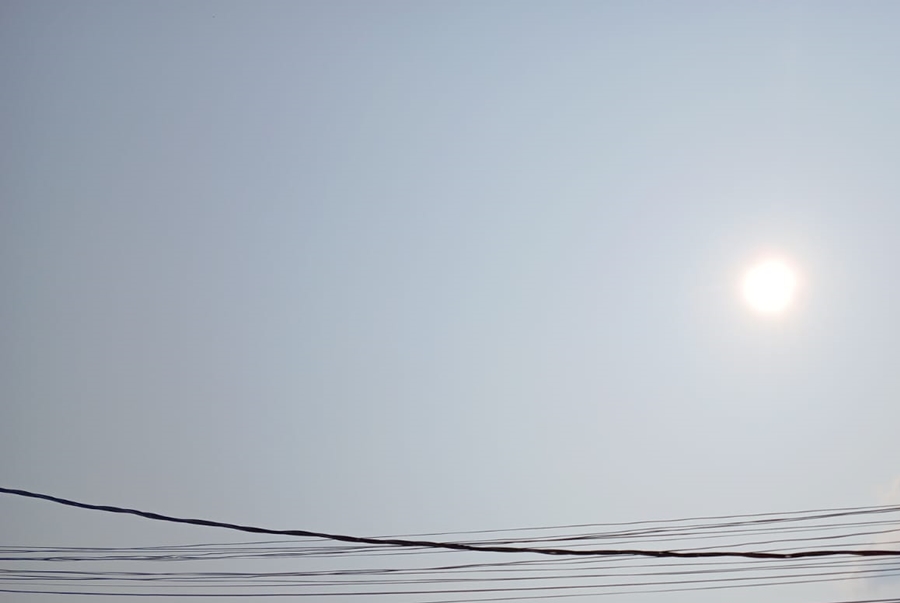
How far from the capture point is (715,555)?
419 inches

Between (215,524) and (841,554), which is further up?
(215,524)

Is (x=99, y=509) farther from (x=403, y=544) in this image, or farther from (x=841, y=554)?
(x=841, y=554)

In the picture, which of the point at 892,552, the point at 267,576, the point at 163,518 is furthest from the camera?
the point at 267,576

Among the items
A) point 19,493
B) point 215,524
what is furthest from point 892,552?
point 19,493

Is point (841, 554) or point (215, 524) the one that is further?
point (215, 524)

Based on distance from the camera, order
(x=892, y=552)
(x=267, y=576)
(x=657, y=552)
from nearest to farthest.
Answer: (x=892, y=552)
(x=657, y=552)
(x=267, y=576)

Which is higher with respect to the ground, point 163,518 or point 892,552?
point 163,518

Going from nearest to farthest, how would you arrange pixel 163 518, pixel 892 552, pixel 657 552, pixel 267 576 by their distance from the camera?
pixel 892 552 < pixel 657 552 < pixel 163 518 < pixel 267 576

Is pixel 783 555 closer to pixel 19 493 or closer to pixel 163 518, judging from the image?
pixel 163 518

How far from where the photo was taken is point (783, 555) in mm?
10023

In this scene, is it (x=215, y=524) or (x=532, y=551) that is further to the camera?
(x=215, y=524)

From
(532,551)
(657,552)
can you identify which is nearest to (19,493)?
(532,551)

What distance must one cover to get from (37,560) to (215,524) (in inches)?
187

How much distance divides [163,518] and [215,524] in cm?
61
